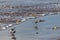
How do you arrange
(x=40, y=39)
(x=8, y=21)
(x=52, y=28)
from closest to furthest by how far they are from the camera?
(x=40, y=39), (x=52, y=28), (x=8, y=21)

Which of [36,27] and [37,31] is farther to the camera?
[36,27]

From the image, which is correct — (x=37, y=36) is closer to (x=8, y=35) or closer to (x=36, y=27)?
(x=8, y=35)

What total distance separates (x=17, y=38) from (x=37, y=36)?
6.04 ft

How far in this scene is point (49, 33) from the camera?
26422 millimetres

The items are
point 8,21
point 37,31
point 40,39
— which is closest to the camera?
point 40,39

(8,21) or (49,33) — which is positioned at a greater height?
(8,21)

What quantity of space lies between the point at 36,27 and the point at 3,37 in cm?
641

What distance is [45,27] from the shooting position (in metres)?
30.2

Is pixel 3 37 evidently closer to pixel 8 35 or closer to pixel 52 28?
pixel 8 35

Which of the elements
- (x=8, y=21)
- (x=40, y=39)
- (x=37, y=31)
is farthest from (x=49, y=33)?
(x=8, y=21)

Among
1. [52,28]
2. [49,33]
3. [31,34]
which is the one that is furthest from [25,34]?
[52,28]

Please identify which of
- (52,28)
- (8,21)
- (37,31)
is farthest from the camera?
(8,21)

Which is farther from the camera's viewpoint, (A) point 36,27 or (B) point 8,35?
(A) point 36,27

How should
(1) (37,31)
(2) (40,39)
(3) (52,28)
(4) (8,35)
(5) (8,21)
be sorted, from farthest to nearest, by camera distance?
(5) (8,21) < (3) (52,28) < (1) (37,31) < (4) (8,35) < (2) (40,39)
